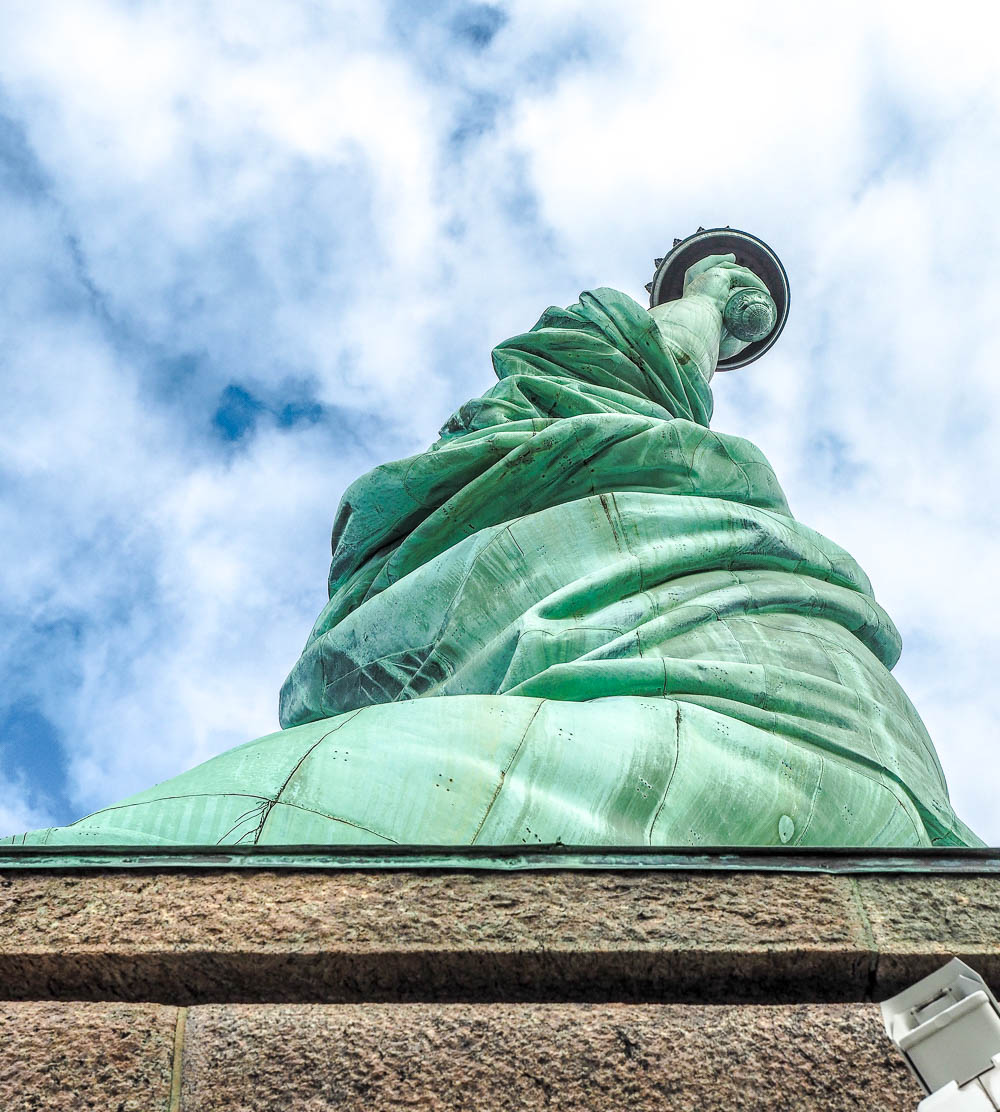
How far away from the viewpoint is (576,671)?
4.00 m

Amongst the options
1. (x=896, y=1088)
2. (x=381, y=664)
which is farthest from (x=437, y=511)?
(x=896, y=1088)

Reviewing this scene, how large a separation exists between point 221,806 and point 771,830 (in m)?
1.35

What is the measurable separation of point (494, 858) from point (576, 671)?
167 cm

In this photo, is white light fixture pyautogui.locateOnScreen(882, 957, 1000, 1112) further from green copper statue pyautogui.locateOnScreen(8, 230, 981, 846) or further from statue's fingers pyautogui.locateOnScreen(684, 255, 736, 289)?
statue's fingers pyautogui.locateOnScreen(684, 255, 736, 289)

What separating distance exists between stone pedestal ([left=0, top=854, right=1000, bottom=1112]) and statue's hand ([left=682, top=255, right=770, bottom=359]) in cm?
1128

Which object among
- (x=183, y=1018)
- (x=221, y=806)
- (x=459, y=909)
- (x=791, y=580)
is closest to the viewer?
(x=183, y=1018)

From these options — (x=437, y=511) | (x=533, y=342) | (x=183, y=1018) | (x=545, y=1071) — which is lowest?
(x=545, y=1071)

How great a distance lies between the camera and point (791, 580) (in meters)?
5.27

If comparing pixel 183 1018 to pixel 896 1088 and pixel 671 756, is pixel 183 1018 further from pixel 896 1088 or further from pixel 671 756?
pixel 671 756

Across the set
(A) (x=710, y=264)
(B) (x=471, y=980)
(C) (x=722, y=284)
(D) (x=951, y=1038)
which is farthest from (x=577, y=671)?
(A) (x=710, y=264)

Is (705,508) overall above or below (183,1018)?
above

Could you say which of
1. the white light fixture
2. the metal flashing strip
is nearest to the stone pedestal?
the metal flashing strip

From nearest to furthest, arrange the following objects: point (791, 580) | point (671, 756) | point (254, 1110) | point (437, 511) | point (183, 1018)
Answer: point (254, 1110), point (183, 1018), point (671, 756), point (791, 580), point (437, 511)

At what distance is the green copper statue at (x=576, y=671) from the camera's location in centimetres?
326
